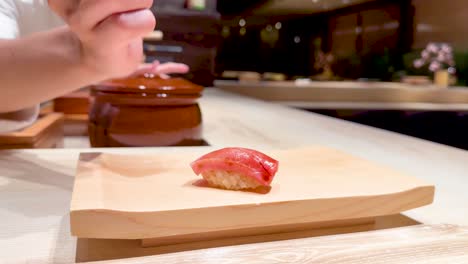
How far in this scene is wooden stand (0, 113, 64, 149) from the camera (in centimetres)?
103

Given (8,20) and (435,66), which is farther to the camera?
(435,66)

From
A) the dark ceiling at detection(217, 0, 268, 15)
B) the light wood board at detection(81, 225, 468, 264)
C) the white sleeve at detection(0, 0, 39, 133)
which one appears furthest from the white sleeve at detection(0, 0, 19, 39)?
the dark ceiling at detection(217, 0, 268, 15)

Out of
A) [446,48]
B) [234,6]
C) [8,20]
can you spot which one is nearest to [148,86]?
[8,20]

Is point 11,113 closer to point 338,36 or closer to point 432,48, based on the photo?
point 432,48

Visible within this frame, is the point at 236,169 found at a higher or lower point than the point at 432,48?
lower

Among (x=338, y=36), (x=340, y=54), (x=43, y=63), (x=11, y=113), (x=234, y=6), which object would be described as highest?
(x=234, y=6)

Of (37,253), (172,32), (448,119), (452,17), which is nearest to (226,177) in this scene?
(37,253)

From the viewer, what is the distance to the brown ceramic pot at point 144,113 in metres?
1.01

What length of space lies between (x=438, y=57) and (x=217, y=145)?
17.9 ft

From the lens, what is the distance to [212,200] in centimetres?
53

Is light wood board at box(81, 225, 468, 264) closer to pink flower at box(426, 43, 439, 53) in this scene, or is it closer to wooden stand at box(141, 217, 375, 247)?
wooden stand at box(141, 217, 375, 247)

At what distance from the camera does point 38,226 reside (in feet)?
1.89

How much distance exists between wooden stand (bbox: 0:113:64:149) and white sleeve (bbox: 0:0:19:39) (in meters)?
0.22

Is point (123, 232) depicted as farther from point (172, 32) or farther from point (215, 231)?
point (172, 32)
